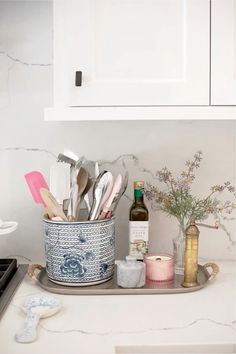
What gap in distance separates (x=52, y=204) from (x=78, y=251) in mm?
163

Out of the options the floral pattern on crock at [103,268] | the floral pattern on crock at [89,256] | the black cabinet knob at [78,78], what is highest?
the black cabinet knob at [78,78]

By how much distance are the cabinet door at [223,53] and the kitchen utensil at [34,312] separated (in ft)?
2.34

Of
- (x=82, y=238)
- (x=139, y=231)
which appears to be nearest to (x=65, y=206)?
(x=82, y=238)

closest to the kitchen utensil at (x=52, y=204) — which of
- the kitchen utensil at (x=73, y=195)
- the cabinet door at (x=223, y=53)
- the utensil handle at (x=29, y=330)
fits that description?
the kitchen utensil at (x=73, y=195)

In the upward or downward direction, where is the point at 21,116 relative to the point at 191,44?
downward

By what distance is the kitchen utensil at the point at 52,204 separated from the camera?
1461 mm

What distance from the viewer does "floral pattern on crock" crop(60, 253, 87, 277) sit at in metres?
1.44

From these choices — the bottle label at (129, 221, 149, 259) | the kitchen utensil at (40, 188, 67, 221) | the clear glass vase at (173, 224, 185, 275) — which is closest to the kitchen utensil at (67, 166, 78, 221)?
the kitchen utensil at (40, 188, 67, 221)

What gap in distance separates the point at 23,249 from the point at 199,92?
34.2 inches

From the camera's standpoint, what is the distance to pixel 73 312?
4.27ft

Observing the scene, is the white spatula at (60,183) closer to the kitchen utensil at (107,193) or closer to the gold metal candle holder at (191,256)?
the kitchen utensil at (107,193)

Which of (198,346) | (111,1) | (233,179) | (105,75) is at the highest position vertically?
(111,1)

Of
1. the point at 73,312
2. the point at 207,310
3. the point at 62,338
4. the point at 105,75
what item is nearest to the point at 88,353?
the point at 62,338

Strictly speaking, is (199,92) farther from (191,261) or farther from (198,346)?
(198,346)
